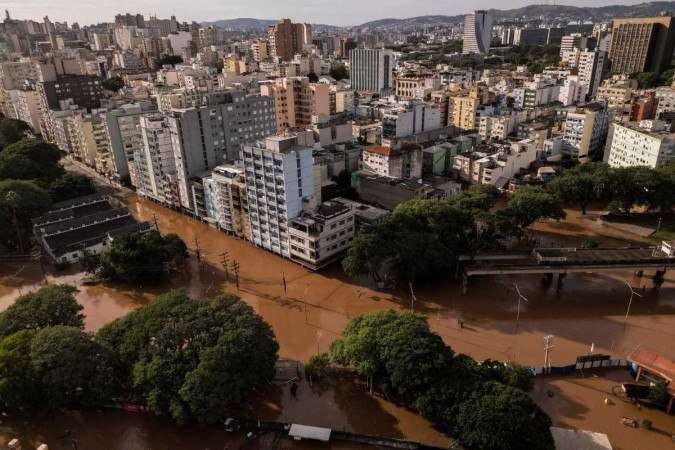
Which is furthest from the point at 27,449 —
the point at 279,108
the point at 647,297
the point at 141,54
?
the point at 141,54

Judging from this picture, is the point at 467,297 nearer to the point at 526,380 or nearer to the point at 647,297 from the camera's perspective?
the point at 526,380

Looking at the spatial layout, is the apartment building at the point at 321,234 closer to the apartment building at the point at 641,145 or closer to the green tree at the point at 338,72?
the apartment building at the point at 641,145

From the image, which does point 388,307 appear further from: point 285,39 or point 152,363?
point 285,39

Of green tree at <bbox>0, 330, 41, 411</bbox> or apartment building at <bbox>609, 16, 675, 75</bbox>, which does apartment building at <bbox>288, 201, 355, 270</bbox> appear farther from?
apartment building at <bbox>609, 16, 675, 75</bbox>

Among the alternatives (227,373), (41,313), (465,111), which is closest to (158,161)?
(41,313)

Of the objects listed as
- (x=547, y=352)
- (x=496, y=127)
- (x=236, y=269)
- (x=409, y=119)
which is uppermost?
(x=409, y=119)

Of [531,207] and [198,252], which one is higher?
[531,207]

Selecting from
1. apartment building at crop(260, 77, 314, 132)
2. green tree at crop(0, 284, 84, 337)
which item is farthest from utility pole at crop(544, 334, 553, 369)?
apartment building at crop(260, 77, 314, 132)
